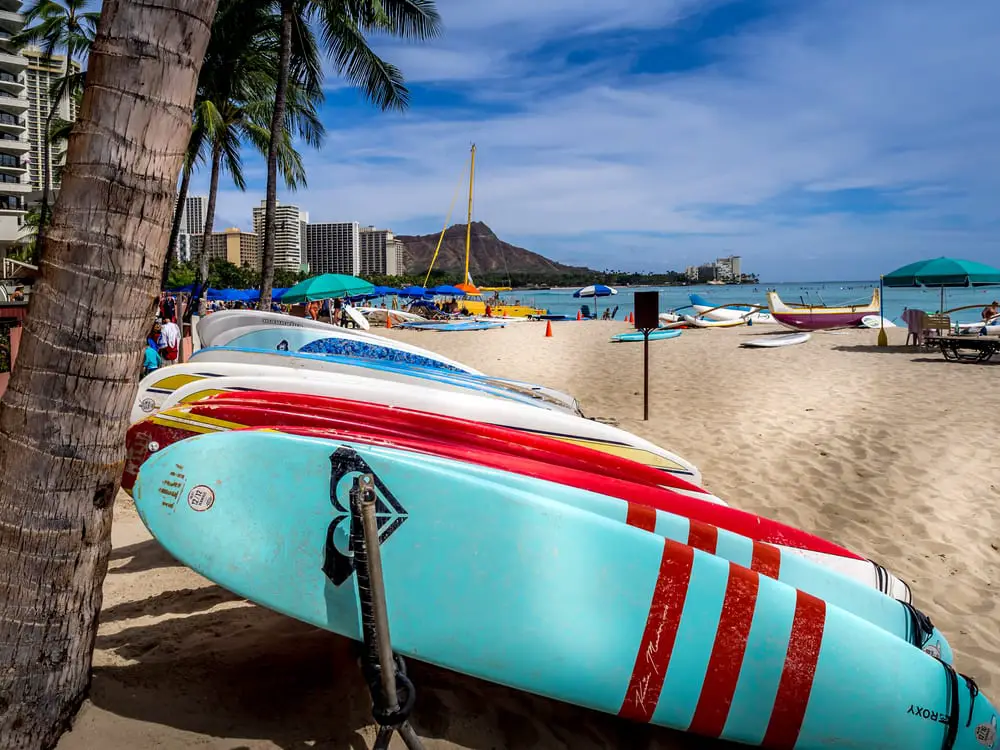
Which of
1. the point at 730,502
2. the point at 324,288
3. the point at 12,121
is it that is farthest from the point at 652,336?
the point at 12,121

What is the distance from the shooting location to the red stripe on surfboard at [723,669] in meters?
2.12

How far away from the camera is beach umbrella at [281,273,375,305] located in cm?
1656

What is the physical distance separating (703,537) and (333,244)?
16987 centimetres

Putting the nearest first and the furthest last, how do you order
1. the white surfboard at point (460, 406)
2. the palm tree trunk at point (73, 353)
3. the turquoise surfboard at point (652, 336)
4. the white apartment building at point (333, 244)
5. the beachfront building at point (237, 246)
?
the palm tree trunk at point (73, 353) < the white surfboard at point (460, 406) < the turquoise surfboard at point (652, 336) < the beachfront building at point (237, 246) < the white apartment building at point (333, 244)

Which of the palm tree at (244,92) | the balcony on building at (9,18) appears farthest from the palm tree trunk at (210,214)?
the balcony on building at (9,18)

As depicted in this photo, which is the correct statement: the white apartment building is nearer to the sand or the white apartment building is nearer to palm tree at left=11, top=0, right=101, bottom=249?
palm tree at left=11, top=0, right=101, bottom=249

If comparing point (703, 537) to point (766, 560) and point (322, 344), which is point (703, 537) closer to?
point (766, 560)

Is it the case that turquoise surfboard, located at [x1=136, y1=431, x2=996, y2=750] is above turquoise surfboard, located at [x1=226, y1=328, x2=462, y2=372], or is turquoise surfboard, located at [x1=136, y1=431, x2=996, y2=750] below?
below

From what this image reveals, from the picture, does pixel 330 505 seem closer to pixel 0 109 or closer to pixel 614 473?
pixel 614 473

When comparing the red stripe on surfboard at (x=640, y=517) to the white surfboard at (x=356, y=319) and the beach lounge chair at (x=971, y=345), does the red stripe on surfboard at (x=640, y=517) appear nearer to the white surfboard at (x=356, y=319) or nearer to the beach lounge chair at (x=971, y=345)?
the beach lounge chair at (x=971, y=345)

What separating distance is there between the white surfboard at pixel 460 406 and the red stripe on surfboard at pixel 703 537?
28.5 inches

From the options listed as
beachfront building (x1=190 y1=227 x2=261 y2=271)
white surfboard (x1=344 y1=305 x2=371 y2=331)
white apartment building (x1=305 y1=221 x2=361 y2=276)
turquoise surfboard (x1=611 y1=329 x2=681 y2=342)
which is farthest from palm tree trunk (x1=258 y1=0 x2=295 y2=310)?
white apartment building (x1=305 y1=221 x2=361 y2=276)

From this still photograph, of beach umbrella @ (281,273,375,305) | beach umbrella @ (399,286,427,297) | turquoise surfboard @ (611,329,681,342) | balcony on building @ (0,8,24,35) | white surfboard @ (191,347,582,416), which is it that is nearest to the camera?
white surfboard @ (191,347,582,416)

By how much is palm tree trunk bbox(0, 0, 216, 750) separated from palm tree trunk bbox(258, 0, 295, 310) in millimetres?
9891
